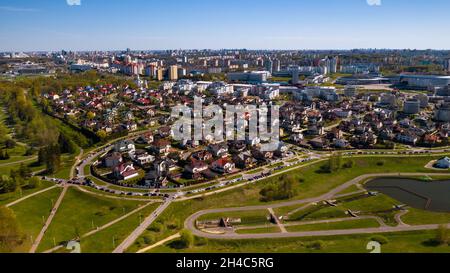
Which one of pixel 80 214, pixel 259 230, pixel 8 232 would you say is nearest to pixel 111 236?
pixel 80 214

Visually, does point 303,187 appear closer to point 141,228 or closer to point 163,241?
point 163,241

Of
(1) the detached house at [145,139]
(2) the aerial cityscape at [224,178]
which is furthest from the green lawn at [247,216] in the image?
(1) the detached house at [145,139]

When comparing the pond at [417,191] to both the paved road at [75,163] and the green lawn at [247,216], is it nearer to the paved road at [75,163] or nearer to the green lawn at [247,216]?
the green lawn at [247,216]

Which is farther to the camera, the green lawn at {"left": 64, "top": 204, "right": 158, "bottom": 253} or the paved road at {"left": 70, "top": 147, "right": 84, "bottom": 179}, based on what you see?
the paved road at {"left": 70, "top": 147, "right": 84, "bottom": 179}

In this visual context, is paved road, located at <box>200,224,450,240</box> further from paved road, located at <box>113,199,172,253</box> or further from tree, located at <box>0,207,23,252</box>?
tree, located at <box>0,207,23,252</box>

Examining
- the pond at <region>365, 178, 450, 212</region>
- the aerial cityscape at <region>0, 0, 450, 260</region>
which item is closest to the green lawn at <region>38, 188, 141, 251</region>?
the aerial cityscape at <region>0, 0, 450, 260</region>
